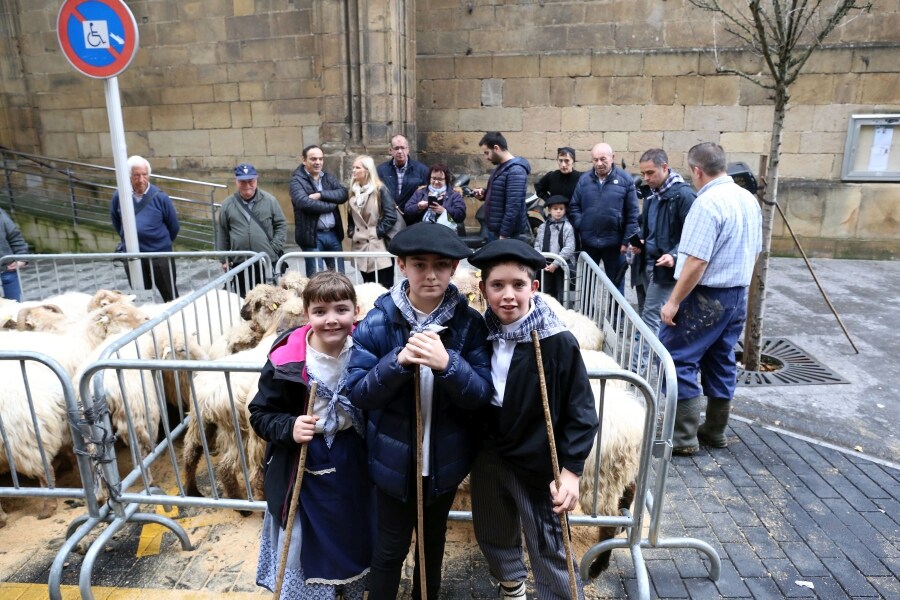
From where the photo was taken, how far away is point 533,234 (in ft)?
27.4

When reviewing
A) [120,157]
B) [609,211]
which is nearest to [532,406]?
[609,211]

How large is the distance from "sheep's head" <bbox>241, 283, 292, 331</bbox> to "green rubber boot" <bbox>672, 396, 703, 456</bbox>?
3081mm

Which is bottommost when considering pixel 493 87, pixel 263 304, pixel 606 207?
pixel 263 304

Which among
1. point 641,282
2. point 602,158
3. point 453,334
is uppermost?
point 602,158

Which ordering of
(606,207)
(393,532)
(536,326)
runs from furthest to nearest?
1. (606,207)
2. (393,532)
3. (536,326)

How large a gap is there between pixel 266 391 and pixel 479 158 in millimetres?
9723

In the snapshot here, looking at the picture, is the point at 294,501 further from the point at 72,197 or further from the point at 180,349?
the point at 72,197

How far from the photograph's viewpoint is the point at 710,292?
4.54 m

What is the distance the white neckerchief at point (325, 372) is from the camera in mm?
2643

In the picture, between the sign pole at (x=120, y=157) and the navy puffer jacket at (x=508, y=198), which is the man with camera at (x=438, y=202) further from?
the sign pole at (x=120, y=157)

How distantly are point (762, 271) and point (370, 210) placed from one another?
4.24 metres

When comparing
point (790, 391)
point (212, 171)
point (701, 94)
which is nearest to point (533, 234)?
point (790, 391)

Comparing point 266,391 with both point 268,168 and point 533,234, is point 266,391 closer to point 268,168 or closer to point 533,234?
point 533,234

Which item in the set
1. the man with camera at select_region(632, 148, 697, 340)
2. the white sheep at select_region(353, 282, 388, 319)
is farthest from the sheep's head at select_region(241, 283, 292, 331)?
the man with camera at select_region(632, 148, 697, 340)
